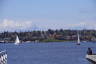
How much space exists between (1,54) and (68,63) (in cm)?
2601

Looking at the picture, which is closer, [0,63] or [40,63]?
[0,63]

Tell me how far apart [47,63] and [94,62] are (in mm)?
11910

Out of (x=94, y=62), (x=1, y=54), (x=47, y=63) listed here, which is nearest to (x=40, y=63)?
(x=47, y=63)

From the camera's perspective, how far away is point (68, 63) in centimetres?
6097

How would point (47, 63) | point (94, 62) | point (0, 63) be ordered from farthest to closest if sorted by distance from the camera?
point (47, 63), point (94, 62), point (0, 63)

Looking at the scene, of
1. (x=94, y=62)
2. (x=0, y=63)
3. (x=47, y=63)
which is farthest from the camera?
(x=47, y=63)

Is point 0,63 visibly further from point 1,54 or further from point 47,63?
point 47,63

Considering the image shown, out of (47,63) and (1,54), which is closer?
(1,54)

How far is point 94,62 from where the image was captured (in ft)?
164

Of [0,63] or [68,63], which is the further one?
[68,63]

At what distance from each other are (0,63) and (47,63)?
25.8m

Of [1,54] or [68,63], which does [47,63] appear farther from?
[1,54]

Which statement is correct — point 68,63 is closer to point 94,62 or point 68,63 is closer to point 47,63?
point 47,63

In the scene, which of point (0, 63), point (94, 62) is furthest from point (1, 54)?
point (94, 62)
